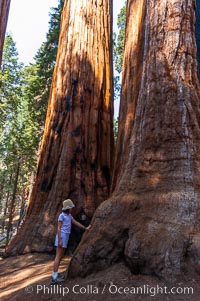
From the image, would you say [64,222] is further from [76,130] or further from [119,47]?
[119,47]

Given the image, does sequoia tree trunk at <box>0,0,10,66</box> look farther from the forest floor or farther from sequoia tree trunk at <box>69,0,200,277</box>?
the forest floor

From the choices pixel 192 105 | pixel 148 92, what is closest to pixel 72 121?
pixel 148 92

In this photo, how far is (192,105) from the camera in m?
4.23

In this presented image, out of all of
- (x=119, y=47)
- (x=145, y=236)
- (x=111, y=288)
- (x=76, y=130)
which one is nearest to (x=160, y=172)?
(x=145, y=236)

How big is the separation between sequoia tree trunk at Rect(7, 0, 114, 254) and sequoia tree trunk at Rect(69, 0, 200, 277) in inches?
75.2

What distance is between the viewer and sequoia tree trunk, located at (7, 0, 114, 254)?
21.9 ft

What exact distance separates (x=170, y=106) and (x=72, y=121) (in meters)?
3.54

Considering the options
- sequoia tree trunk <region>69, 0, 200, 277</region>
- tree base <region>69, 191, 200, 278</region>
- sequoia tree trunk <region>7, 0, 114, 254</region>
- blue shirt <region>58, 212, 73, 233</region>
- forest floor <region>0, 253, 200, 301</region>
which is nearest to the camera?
forest floor <region>0, 253, 200, 301</region>

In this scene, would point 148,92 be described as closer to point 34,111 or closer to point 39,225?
point 39,225

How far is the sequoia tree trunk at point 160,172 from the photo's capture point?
3328 mm

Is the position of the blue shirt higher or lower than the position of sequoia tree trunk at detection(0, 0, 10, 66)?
lower

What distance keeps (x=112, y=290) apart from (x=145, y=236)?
0.66 metres

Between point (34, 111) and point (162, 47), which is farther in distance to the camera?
point (34, 111)

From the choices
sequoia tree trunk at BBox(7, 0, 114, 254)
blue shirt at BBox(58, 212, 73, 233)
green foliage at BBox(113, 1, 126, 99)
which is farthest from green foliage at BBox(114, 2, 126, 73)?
blue shirt at BBox(58, 212, 73, 233)
